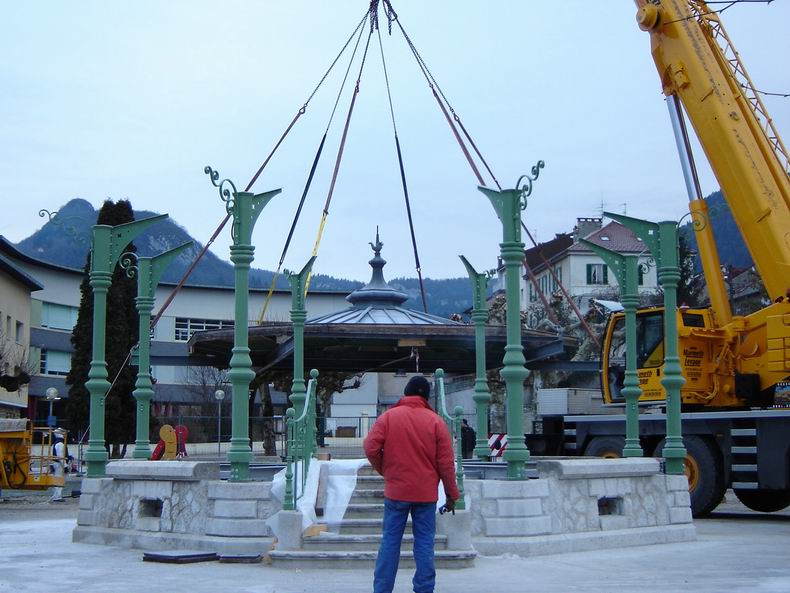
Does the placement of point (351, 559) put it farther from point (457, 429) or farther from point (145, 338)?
point (145, 338)

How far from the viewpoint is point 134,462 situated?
13.1 m

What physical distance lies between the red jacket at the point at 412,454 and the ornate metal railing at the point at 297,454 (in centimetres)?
261

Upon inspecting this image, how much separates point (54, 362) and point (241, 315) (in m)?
52.7

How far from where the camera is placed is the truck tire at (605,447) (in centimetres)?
2134

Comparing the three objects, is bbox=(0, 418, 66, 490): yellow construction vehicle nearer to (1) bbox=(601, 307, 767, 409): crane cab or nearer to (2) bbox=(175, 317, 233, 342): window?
(1) bbox=(601, 307, 767, 409): crane cab

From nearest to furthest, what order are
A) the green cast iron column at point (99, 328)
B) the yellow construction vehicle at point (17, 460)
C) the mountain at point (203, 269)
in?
the green cast iron column at point (99, 328) → the yellow construction vehicle at point (17, 460) → the mountain at point (203, 269)

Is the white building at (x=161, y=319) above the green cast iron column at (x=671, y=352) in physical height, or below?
above

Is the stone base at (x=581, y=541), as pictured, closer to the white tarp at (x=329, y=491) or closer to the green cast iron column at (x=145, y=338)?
the white tarp at (x=329, y=491)

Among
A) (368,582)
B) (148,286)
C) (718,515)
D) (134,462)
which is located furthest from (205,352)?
(368,582)

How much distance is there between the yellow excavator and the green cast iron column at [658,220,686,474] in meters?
4.91

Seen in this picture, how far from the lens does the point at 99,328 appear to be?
13.7m

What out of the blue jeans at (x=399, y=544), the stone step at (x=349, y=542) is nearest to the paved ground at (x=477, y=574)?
the stone step at (x=349, y=542)

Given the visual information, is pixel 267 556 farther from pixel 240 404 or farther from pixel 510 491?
pixel 510 491

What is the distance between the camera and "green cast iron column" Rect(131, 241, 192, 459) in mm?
14766
